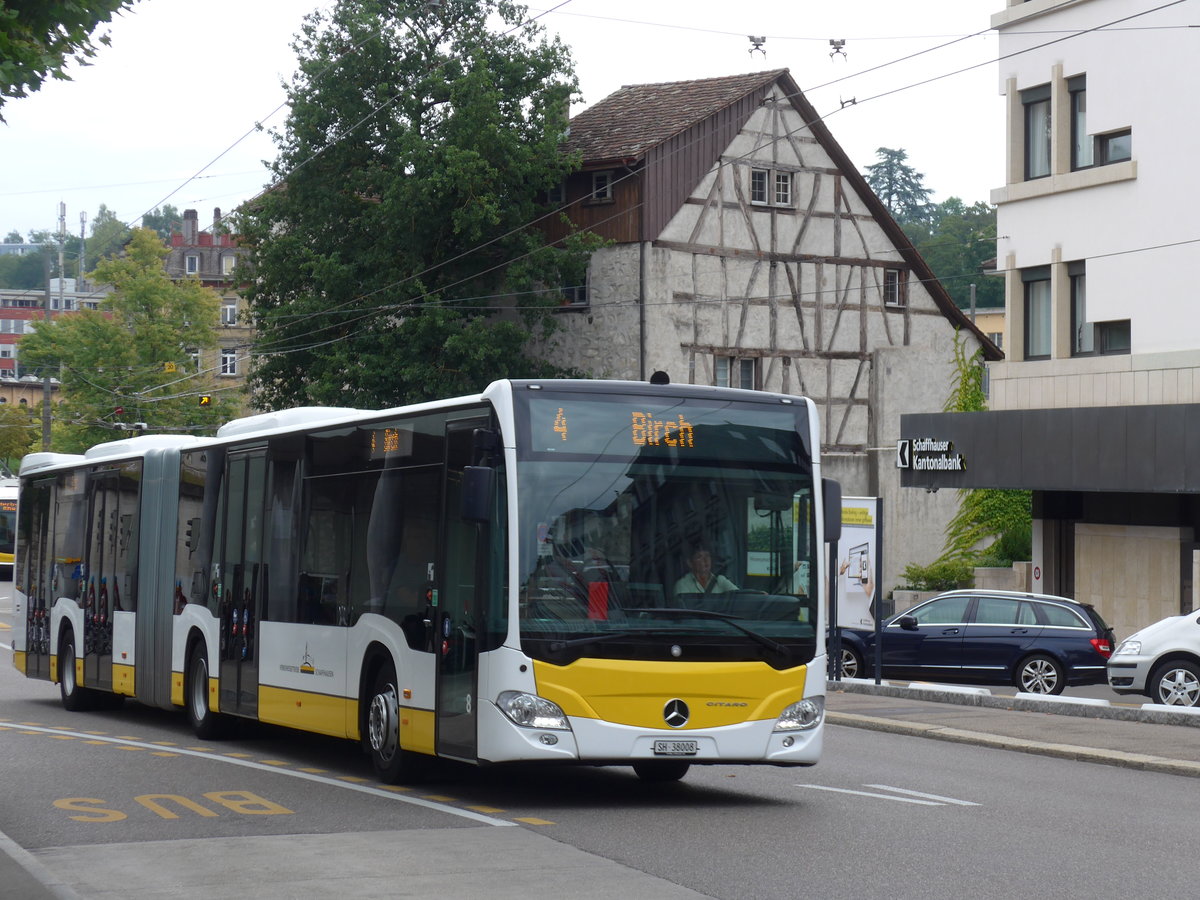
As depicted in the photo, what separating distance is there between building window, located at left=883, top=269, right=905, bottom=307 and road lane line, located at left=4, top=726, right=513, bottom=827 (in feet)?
112

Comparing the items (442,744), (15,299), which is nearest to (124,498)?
(442,744)

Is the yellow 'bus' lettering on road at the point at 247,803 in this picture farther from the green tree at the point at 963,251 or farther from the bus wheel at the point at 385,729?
the green tree at the point at 963,251

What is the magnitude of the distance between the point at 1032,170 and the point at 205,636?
65.6 feet

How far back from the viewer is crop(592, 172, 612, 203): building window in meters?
46.0

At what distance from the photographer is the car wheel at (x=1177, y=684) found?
70.0 feet

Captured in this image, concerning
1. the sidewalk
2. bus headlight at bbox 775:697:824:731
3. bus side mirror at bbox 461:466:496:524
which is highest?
bus side mirror at bbox 461:466:496:524

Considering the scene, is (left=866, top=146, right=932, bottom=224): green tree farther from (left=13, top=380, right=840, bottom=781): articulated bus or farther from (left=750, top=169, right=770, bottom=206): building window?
(left=13, top=380, right=840, bottom=781): articulated bus

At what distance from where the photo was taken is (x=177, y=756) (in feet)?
51.8

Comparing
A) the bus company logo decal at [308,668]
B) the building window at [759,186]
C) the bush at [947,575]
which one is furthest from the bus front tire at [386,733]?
the building window at [759,186]

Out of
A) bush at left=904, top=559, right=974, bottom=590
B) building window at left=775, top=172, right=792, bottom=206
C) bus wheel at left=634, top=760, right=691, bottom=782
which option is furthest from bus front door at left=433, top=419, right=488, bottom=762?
building window at left=775, top=172, right=792, bottom=206

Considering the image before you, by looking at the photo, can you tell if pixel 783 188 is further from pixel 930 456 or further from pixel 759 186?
pixel 930 456

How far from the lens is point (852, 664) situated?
2669 centimetres

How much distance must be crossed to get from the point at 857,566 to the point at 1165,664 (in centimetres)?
470

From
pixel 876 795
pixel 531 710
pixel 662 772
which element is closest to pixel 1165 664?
pixel 876 795
